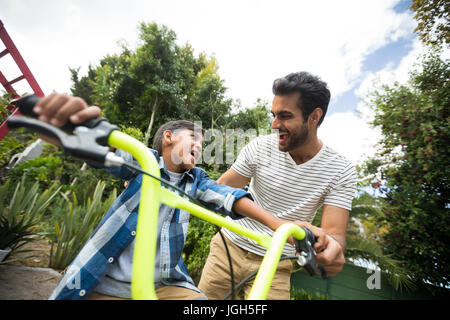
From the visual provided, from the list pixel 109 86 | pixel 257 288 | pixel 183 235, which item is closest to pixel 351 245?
pixel 183 235

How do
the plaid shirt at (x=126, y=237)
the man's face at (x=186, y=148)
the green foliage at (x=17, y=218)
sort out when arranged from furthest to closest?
1. the green foliage at (x=17, y=218)
2. the man's face at (x=186, y=148)
3. the plaid shirt at (x=126, y=237)

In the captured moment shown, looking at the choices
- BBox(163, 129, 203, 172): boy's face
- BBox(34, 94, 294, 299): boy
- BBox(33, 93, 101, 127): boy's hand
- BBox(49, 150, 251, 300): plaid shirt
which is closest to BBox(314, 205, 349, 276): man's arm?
BBox(34, 94, 294, 299): boy

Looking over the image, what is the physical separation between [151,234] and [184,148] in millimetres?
1072

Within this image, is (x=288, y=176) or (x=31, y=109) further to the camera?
(x=288, y=176)

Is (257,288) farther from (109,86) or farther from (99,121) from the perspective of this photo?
(109,86)

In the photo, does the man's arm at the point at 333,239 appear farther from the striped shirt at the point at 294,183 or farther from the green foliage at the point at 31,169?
the green foliage at the point at 31,169

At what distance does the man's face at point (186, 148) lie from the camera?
5.45ft

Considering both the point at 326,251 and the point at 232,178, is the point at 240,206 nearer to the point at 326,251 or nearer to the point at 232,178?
the point at 326,251

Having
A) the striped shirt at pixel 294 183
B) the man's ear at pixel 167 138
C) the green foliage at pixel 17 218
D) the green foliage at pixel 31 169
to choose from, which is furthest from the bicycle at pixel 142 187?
the green foliage at pixel 31 169

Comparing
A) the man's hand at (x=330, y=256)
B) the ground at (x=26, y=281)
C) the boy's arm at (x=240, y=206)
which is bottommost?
the ground at (x=26, y=281)

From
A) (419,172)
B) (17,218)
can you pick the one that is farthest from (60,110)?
(419,172)

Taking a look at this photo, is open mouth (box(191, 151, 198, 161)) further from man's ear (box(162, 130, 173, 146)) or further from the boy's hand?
the boy's hand

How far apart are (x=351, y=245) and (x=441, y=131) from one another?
3277mm

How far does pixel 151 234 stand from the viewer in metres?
0.70
